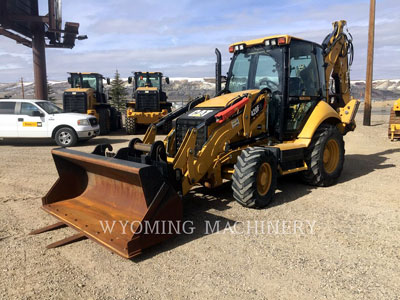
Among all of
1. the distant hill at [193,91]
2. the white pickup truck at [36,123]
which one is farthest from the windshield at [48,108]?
the distant hill at [193,91]

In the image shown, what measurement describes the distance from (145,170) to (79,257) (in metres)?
1.20

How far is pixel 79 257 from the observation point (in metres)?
3.80

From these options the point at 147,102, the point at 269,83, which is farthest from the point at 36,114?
the point at 269,83

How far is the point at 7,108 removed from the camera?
1260 cm

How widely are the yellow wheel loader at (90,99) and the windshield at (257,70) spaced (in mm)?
11046

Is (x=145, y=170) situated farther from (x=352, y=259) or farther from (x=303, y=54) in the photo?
(x=303, y=54)

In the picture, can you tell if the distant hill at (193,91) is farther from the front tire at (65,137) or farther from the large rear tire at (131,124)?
the front tire at (65,137)

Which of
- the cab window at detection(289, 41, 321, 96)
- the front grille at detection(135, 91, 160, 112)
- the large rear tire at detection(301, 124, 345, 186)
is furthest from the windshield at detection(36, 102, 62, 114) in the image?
the large rear tire at detection(301, 124, 345, 186)

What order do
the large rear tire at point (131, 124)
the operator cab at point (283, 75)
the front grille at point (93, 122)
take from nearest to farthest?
the operator cab at point (283, 75) → the front grille at point (93, 122) → the large rear tire at point (131, 124)

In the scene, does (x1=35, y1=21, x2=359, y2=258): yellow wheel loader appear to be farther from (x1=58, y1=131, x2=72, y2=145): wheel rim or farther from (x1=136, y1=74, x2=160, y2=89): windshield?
(x1=136, y1=74, x2=160, y2=89): windshield

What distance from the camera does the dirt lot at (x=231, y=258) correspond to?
10.4 ft

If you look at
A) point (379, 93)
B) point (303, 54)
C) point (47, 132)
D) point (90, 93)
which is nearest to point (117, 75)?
point (90, 93)

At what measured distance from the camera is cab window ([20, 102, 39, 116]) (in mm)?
12508

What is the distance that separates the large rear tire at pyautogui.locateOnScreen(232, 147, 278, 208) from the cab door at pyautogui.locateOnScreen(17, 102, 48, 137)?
9.70m
